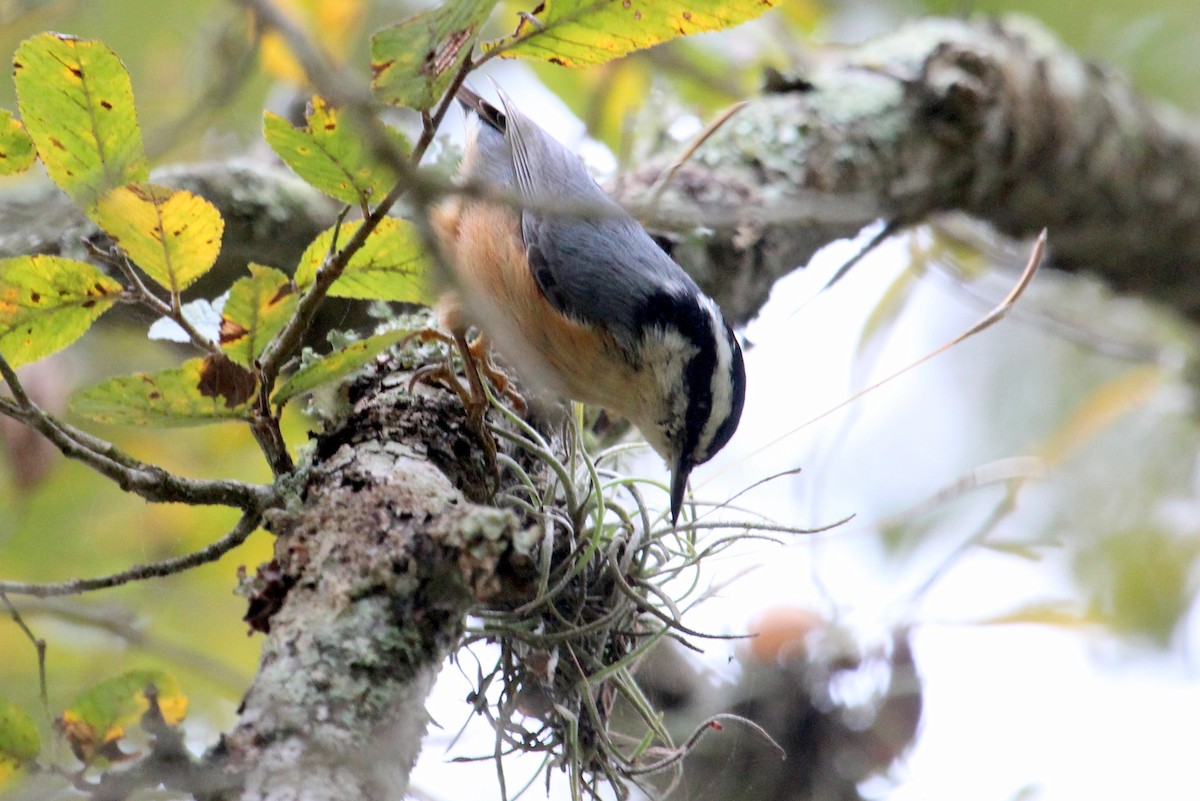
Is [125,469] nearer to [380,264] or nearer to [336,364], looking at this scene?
[336,364]

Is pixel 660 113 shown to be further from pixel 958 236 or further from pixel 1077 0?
pixel 1077 0

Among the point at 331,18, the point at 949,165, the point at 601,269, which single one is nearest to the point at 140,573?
the point at 601,269

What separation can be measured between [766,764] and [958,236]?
71.7 inches

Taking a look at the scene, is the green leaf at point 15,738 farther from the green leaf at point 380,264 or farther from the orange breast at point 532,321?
the orange breast at point 532,321

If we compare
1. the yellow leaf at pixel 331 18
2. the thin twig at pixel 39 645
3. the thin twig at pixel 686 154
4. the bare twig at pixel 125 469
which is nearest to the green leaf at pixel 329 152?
the bare twig at pixel 125 469

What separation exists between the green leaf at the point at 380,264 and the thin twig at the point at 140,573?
0.28 meters

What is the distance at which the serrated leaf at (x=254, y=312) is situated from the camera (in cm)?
108

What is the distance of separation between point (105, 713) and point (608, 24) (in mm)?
936

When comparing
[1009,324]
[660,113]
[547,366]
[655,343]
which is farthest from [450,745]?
[1009,324]

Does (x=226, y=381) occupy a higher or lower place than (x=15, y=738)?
higher

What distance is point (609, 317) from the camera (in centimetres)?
187

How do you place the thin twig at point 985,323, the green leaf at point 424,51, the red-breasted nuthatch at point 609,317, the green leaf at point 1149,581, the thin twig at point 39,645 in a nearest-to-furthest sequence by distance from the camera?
the green leaf at point 424,51, the thin twig at point 39,645, the thin twig at point 985,323, the red-breasted nuthatch at point 609,317, the green leaf at point 1149,581

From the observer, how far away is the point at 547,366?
176 centimetres

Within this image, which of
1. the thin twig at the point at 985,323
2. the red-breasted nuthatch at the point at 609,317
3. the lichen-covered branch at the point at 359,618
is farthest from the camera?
the red-breasted nuthatch at the point at 609,317
